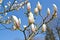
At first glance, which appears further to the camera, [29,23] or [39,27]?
[39,27]

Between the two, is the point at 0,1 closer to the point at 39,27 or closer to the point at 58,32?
the point at 39,27

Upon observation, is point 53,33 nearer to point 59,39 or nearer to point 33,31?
point 59,39

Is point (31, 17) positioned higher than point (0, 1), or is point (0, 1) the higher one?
point (0, 1)

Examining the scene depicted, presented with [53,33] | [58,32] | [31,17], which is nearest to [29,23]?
[31,17]

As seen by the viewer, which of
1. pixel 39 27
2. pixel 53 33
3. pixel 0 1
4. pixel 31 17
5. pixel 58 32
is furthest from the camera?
pixel 53 33

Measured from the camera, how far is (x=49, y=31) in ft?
100

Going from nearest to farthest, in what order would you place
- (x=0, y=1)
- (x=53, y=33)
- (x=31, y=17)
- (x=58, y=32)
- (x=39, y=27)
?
(x=31, y=17) < (x=39, y=27) < (x=0, y=1) < (x=58, y=32) < (x=53, y=33)

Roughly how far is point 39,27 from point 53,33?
90.4 ft

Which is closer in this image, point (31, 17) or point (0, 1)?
point (31, 17)

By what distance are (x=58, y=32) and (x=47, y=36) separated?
2.61 metres

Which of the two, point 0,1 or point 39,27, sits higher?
point 0,1

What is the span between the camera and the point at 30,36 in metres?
2.54

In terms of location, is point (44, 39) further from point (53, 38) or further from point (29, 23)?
point (29, 23)

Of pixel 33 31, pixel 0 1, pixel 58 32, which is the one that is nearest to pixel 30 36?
pixel 33 31
